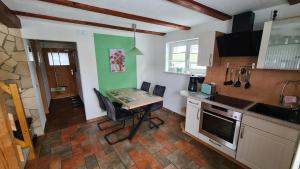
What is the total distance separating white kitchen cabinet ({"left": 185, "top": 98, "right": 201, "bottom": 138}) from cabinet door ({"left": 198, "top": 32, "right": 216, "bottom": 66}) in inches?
30.0

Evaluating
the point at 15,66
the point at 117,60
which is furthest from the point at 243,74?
the point at 15,66

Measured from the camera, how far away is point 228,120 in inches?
75.4

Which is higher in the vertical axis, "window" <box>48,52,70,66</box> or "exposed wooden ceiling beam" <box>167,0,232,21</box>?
"exposed wooden ceiling beam" <box>167,0,232,21</box>

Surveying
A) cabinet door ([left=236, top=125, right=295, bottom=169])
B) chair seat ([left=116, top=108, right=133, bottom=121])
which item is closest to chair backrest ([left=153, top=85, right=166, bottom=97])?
chair seat ([left=116, top=108, right=133, bottom=121])

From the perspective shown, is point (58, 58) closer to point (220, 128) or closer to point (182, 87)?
point (182, 87)

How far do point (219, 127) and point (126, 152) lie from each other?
5.32 ft

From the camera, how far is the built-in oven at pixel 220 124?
1.86 meters

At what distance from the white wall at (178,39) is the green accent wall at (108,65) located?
2.64ft

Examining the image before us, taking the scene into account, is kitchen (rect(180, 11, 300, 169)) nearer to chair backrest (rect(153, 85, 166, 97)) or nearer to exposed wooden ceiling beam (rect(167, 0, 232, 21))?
exposed wooden ceiling beam (rect(167, 0, 232, 21))

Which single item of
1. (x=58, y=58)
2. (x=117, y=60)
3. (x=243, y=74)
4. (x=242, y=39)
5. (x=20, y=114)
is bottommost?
(x=20, y=114)

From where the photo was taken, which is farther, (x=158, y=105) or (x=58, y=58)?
(x=58, y=58)

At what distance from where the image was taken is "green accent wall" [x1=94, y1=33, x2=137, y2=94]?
3.18 meters

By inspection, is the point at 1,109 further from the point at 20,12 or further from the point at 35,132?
the point at 35,132

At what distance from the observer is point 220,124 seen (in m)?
2.05
